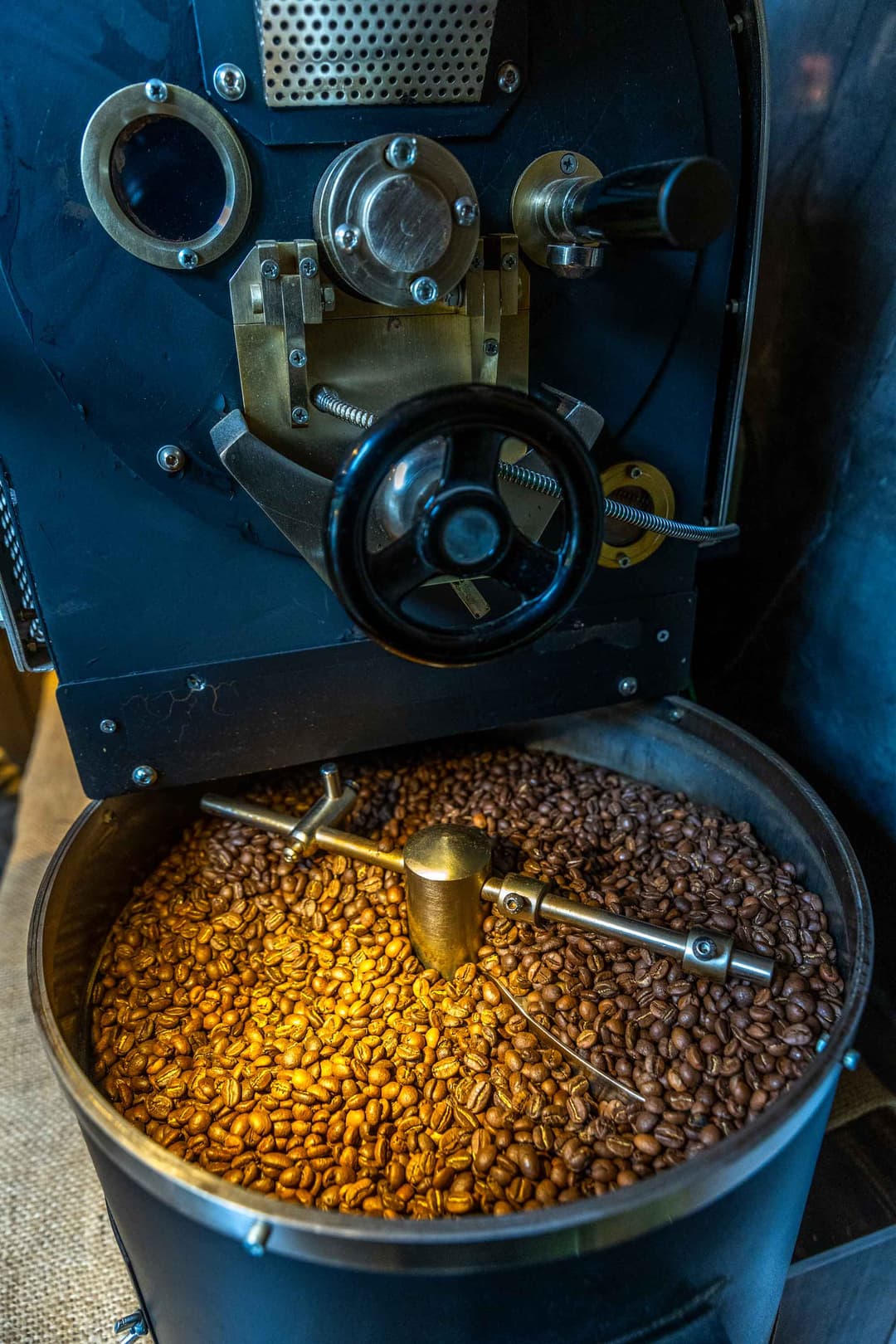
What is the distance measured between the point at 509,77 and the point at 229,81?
23cm

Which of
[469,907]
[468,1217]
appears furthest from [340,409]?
[468,1217]

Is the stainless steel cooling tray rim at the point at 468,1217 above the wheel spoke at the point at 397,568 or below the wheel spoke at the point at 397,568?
below

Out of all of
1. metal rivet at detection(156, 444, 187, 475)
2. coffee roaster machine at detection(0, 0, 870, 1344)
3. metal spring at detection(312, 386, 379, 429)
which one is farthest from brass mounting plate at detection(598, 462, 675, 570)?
metal rivet at detection(156, 444, 187, 475)

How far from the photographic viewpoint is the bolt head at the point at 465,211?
2.51 feet

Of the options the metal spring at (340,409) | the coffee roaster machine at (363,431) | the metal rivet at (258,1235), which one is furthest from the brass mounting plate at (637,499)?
the metal rivet at (258,1235)

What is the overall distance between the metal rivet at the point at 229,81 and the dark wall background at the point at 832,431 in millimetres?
727

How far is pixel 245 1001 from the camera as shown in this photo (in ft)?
3.26

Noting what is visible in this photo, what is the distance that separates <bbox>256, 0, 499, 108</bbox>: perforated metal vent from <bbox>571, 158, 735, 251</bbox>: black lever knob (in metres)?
0.16

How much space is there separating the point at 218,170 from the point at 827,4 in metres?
0.82

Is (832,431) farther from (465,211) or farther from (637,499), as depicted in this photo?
(465,211)

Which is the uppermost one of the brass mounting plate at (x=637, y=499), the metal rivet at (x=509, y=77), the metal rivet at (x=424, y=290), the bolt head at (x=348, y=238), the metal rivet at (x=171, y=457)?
the metal rivet at (x=509, y=77)

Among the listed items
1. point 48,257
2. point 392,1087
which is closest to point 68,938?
point 392,1087

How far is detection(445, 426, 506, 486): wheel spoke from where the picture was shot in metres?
0.66

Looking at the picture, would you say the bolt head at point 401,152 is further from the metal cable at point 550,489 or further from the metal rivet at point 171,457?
the metal rivet at point 171,457
